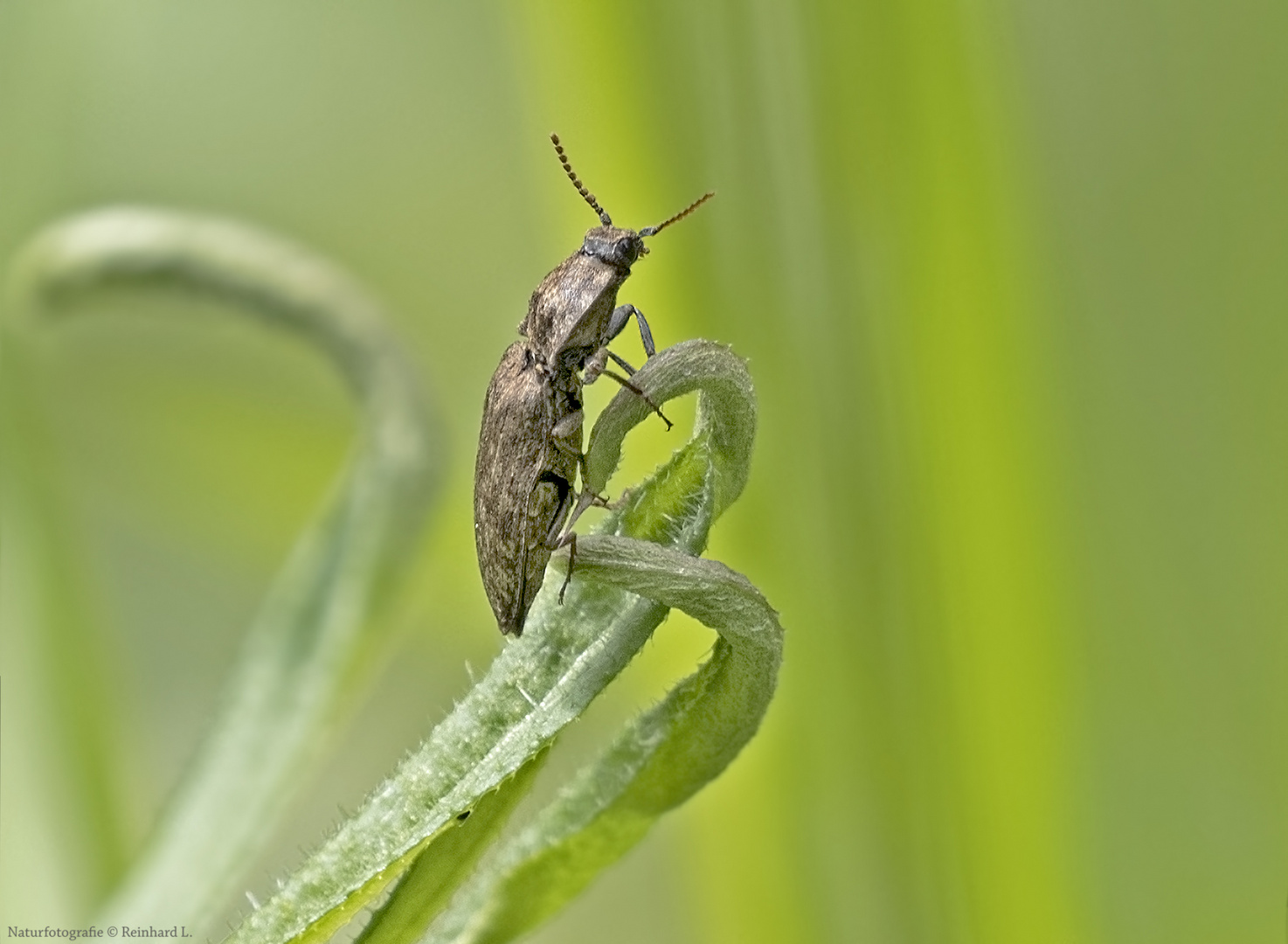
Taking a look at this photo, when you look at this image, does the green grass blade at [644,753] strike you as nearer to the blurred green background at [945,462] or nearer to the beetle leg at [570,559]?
the beetle leg at [570,559]

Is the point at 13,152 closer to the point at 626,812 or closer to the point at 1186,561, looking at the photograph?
the point at 626,812

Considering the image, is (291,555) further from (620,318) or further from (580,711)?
(580,711)

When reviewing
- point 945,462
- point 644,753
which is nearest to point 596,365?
point 945,462

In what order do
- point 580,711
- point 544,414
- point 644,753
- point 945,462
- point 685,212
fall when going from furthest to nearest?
point 544,414, point 685,212, point 945,462, point 644,753, point 580,711

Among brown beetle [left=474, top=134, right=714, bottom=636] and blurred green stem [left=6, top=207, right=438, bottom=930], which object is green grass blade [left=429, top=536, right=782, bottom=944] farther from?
brown beetle [left=474, top=134, right=714, bottom=636]

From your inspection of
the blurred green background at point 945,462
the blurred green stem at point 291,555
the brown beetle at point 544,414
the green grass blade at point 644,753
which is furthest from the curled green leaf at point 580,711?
the brown beetle at point 544,414

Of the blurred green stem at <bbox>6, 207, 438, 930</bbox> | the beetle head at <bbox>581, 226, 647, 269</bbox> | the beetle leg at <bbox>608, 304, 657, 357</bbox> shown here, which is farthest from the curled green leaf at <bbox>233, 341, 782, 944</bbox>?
the beetle head at <bbox>581, 226, 647, 269</bbox>
